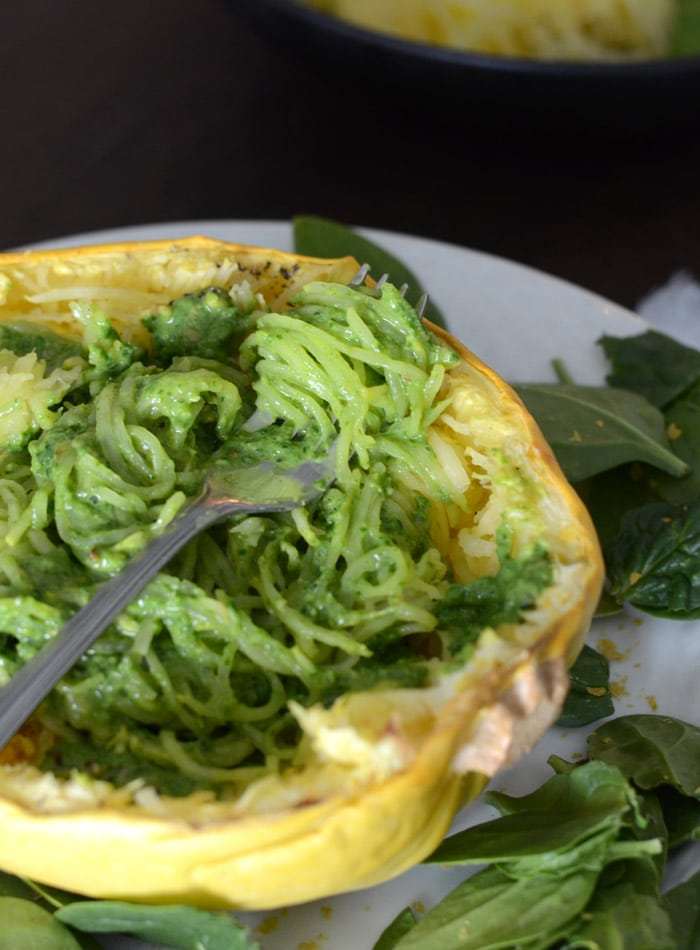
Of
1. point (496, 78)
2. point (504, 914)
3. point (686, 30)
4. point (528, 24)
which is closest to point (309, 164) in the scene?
point (528, 24)

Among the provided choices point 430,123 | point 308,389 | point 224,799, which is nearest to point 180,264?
point 308,389

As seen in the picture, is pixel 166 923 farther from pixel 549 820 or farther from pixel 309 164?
pixel 309 164

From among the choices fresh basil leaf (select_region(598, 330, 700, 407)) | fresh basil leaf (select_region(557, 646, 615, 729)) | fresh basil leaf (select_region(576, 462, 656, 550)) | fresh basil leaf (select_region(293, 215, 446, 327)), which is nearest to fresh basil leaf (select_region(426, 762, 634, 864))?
fresh basil leaf (select_region(557, 646, 615, 729))

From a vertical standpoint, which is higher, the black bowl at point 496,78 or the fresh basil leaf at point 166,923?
the black bowl at point 496,78

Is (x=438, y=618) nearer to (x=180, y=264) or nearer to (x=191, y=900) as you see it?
(x=191, y=900)

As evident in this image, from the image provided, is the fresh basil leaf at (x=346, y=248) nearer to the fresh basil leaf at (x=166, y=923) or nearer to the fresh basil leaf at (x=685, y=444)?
the fresh basil leaf at (x=685, y=444)

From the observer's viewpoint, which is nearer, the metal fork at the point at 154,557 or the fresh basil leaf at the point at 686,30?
the metal fork at the point at 154,557

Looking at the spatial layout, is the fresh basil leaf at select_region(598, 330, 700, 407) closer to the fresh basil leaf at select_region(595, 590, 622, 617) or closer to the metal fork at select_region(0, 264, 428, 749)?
the fresh basil leaf at select_region(595, 590, 622, 617)

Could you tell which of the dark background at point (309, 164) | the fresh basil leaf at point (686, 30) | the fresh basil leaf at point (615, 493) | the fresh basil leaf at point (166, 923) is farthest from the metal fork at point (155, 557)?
the fresh basil leaf at point (686, 30)
